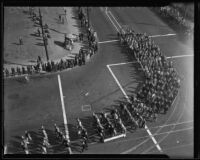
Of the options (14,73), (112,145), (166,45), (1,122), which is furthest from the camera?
(166,45)

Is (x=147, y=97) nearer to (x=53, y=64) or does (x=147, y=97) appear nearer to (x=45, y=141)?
(x=45, y=141)

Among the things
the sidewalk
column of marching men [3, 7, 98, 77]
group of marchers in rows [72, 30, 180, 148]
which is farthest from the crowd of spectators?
the sidewalk

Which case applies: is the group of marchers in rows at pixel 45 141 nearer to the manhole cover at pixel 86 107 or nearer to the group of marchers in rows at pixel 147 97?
the group of marchers in rows at pixel 147 97

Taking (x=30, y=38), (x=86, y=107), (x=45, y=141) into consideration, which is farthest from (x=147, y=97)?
(x=30, y=38)

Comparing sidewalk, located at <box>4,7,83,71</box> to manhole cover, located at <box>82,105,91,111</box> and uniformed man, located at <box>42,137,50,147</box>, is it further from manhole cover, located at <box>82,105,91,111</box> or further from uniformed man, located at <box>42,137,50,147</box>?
uniformed man, located at <box>42,137,50,147</box>

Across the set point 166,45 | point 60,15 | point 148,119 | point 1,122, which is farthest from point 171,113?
point 60,15

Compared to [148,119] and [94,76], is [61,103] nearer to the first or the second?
[94,76]
